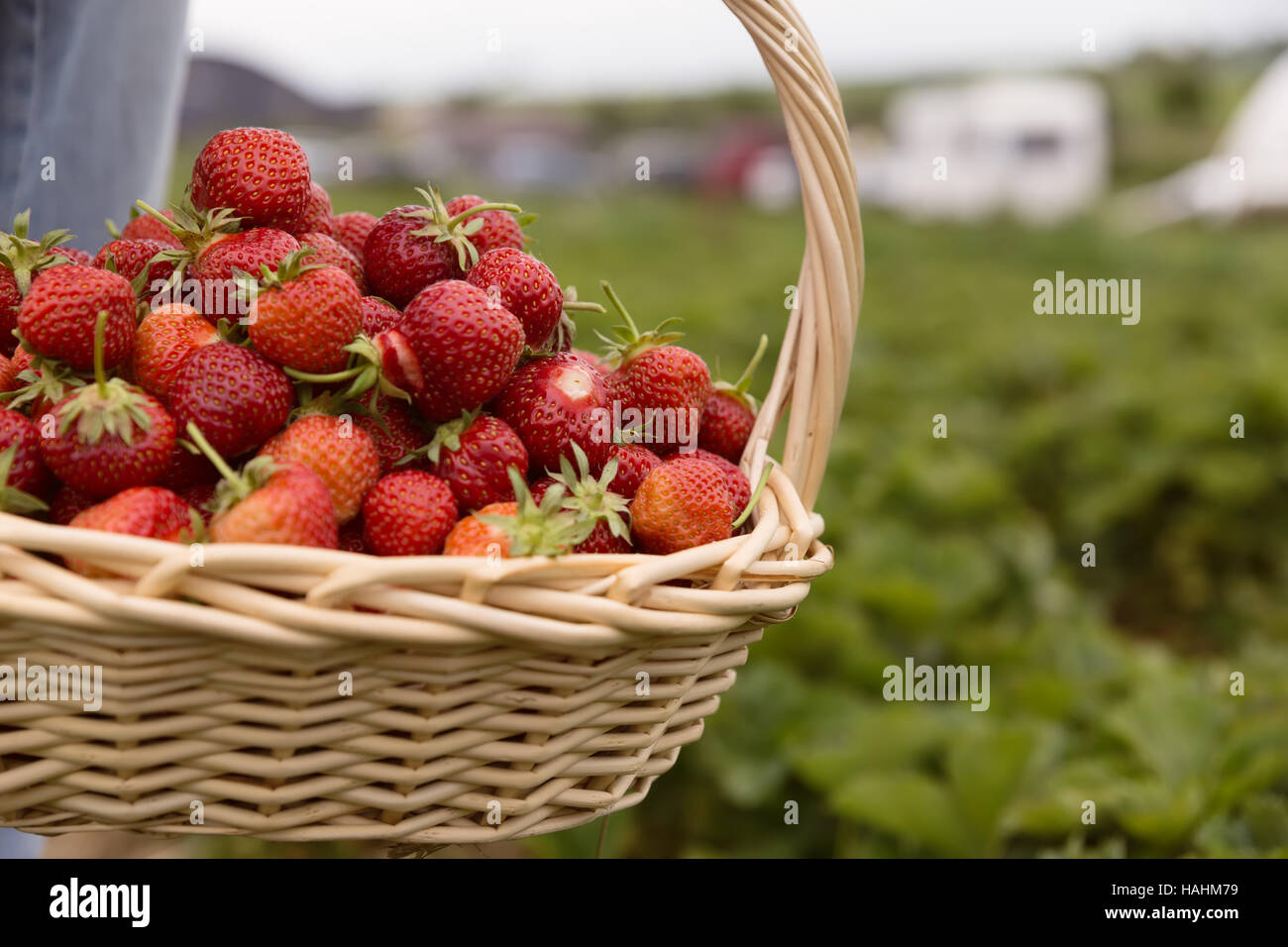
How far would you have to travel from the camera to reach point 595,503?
904mm

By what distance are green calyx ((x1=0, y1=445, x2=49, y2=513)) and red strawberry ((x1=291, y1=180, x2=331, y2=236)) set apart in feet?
1.09

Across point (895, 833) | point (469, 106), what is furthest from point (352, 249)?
point (469, 106)

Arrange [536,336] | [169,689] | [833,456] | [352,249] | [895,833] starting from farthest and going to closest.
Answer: [833,456], [895,833], [352,249], [536,336], [169,689]

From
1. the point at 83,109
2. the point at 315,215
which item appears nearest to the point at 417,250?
the point at 315,215

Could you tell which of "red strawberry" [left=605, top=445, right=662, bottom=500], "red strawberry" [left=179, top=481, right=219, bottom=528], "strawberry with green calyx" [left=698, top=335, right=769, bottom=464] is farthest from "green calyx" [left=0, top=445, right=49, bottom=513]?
"strawberry with green calyx" [left=698, top=335, right=769, bottom=464]

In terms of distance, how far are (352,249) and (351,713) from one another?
541 millimetres

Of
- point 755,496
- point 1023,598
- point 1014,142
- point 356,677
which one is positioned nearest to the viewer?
point 356,677

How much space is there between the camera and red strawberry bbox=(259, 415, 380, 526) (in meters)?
0.88

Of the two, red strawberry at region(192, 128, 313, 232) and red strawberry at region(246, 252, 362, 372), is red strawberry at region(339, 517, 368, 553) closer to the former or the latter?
red strawberry at region(246, 252, 362, 372)

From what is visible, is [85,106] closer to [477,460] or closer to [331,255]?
[331,255]

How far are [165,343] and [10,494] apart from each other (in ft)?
0.56

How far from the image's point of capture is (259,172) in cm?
100
